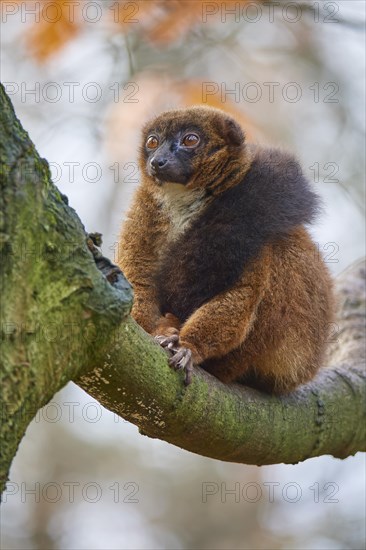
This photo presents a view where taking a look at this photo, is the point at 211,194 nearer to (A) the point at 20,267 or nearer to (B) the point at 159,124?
(B) the point at 159,124

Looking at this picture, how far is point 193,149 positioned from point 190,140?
0.09 meters

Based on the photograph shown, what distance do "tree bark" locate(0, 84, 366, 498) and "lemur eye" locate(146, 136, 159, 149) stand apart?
7.28 feet

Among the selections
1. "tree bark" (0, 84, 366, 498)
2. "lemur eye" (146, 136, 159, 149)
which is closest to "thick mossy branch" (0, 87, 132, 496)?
"tree bark" (0, 84, 366, 498)

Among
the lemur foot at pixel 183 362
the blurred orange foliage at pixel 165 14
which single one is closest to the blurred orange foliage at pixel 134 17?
the blurred orange foliage at pixel 165 14

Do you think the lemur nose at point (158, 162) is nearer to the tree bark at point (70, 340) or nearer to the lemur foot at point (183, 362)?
the tree bark at point (70, 340)

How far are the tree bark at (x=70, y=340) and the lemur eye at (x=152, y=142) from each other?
222cm

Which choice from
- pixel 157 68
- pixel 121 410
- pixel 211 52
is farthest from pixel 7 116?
pixel 211 52

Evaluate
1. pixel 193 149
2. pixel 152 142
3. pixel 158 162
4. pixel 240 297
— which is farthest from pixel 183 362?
pixel 152 142

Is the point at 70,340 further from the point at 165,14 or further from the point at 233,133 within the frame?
the point at 165,14

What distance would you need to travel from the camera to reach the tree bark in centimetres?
266

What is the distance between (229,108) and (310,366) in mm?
6569

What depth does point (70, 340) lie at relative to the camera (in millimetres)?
2932

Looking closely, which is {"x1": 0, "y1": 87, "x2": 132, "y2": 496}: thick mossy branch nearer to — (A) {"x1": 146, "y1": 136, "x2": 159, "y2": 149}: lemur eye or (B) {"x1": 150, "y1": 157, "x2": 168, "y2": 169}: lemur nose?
(B) {"x1": 150, "y1": 157, "x2": 168, "y2": 169}: lemur nose

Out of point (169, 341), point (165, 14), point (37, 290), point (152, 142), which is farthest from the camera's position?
point (165, 14)
